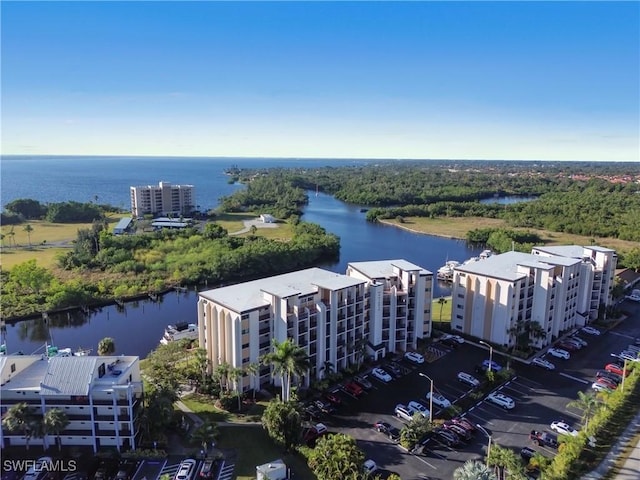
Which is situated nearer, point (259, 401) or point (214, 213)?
point (259, 401)

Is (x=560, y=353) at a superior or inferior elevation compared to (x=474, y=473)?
inferior

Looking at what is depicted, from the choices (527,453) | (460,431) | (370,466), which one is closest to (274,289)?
(370,466)

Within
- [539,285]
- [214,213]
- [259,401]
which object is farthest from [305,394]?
[214,213]

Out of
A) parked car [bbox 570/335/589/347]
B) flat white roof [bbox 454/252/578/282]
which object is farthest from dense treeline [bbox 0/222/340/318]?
parked car [bbox 570/335/589/347]

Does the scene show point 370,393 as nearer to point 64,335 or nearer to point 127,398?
point 127,398

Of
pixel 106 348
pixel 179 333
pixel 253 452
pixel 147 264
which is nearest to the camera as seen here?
pixel 253 452

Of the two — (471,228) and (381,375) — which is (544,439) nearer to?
(381,375)

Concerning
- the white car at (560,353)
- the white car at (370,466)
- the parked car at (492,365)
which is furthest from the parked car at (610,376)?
the white car at (370,466)
